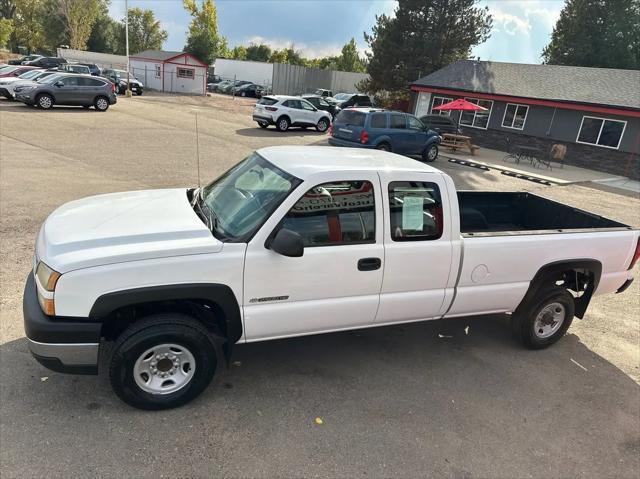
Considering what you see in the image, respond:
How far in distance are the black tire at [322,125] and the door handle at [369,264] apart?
765 inches

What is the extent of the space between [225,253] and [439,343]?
104 inches

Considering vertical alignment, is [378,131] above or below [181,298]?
above

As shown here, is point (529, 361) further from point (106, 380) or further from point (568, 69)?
point (568, 69)

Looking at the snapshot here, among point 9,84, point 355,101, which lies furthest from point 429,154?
point 9,84

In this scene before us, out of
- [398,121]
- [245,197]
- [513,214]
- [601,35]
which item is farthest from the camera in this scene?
[601,35]

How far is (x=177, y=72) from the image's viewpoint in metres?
39.5

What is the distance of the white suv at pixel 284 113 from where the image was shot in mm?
20672

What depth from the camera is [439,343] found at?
473 cm

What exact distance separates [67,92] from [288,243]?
20756 mm

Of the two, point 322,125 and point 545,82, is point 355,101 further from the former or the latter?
point 545,82

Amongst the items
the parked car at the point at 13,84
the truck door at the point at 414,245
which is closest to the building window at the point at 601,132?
the truck door at the point at 414,245

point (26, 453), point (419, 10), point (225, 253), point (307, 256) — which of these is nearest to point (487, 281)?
point (307, 256)

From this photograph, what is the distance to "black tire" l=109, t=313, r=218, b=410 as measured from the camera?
10.2ft

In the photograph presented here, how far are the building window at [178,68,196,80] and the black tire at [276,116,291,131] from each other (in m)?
22.3
